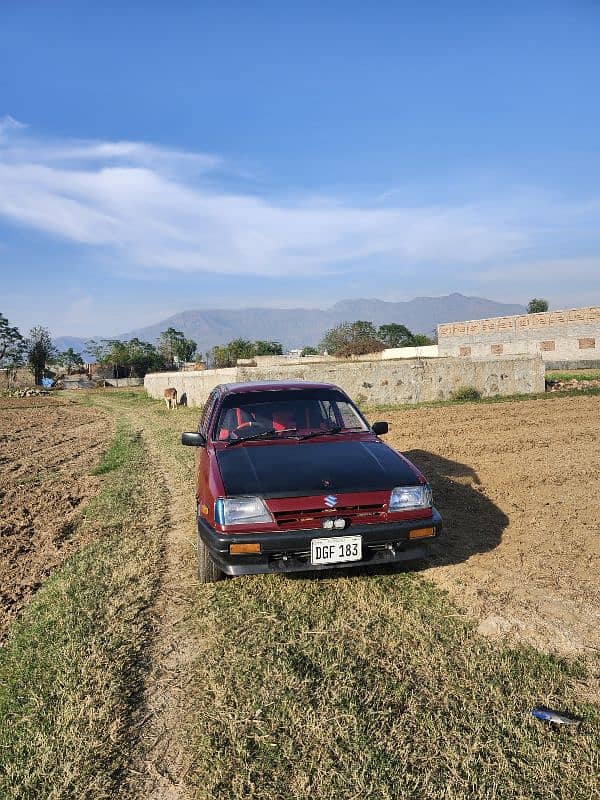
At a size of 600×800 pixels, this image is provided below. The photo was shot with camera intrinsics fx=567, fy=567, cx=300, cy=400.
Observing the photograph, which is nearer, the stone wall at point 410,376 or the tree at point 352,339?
the stone wall at point 410,376

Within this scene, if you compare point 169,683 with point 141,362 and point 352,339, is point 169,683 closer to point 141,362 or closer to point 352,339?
point 352,339

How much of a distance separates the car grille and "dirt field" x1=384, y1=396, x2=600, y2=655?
964 mm

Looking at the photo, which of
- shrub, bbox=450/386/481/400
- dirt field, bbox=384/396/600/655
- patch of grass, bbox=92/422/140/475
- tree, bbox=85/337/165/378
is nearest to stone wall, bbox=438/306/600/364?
shrub, bbox=450/386/481/400

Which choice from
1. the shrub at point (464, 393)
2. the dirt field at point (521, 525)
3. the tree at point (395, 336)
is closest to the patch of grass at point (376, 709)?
the dirt field at point (521, 525)

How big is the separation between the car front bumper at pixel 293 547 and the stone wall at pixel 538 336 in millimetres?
28937

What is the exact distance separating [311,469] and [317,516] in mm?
449

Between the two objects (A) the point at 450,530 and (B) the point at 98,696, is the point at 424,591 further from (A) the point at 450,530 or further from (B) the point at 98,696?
(B) the point at 98,696

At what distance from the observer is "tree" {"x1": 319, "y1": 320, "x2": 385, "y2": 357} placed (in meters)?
54.9

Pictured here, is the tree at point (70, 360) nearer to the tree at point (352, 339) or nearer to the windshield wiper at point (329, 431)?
the tree at point (352, 339)

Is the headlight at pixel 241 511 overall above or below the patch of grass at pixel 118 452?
above

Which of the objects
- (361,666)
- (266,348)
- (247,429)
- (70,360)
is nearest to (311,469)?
(247,429)

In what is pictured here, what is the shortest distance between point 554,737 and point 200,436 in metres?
3.61

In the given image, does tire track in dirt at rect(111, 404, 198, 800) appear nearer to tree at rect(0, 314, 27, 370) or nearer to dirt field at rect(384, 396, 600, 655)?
dirt field at rect(384, 396, 600, 655)

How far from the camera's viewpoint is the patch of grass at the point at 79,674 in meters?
2.53
